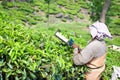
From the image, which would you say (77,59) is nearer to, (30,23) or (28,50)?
(28,50)

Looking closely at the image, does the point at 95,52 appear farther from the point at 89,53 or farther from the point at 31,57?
the point at 31,57

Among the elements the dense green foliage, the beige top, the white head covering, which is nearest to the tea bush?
the dense green foliage

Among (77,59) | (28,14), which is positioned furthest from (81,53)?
(28,14)

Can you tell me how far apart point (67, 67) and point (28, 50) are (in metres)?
0.68

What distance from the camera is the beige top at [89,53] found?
159 inches

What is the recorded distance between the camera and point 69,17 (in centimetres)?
4031

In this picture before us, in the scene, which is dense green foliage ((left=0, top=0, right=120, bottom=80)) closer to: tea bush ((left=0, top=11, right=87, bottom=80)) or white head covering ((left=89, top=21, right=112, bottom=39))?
tea bush ((left=0, top=11, right=87, bottom=80))

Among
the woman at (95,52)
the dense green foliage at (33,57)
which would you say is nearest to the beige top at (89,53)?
the woman at (95,52)

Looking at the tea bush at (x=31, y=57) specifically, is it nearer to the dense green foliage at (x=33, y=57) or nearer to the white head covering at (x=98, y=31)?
the dense green foliage at (x=33, y=57)

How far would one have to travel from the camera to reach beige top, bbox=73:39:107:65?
4031 millimetres

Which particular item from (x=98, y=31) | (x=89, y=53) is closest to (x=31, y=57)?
(x=89, y=53)

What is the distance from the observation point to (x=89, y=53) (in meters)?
4.08

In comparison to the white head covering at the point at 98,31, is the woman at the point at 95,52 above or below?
below

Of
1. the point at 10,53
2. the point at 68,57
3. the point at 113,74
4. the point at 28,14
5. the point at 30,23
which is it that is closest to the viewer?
the point at 10,53
